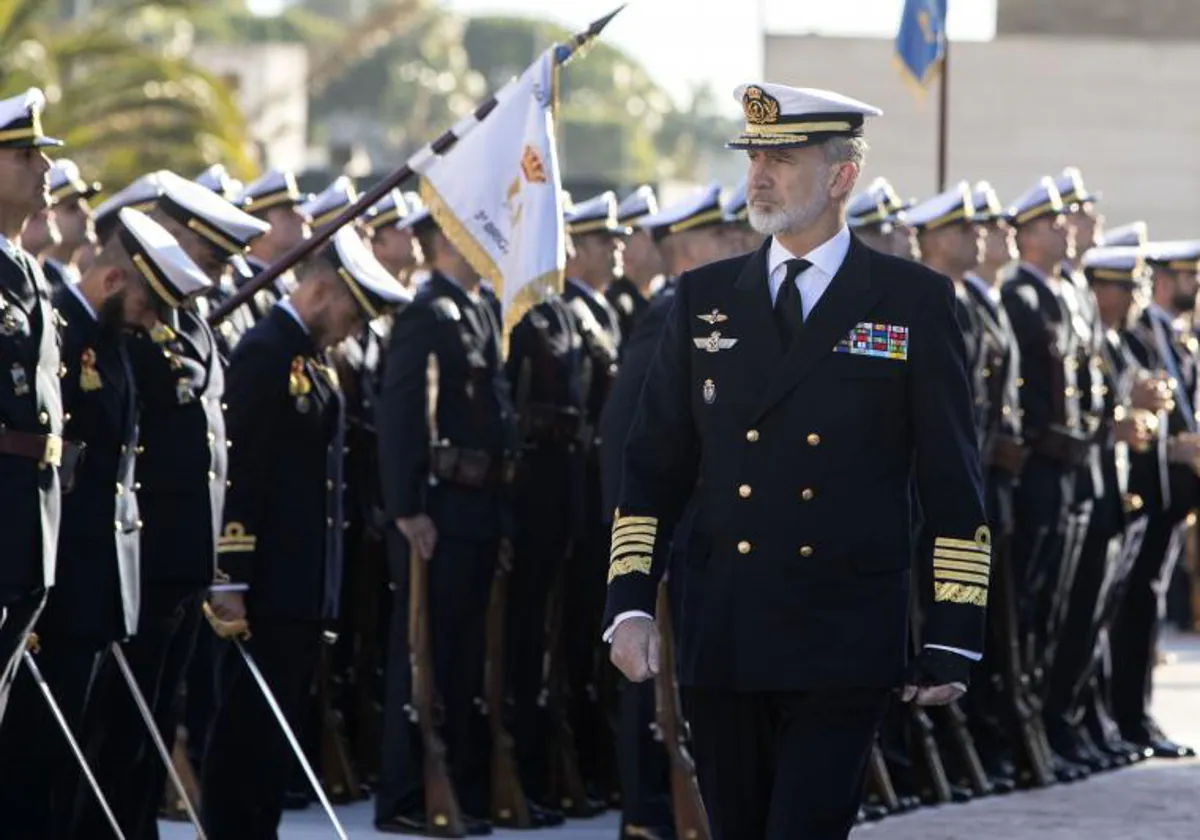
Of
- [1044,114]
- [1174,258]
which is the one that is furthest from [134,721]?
[1044,114]

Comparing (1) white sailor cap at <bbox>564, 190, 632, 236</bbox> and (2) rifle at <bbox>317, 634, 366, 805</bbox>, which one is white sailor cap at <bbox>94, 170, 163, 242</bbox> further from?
(1) white sailor cap at <bbox>564, 190, 632, 236</bbox>

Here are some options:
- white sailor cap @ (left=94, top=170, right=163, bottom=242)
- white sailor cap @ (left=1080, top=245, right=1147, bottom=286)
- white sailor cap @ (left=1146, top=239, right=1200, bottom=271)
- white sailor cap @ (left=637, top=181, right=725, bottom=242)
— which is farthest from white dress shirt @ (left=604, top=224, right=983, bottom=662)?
white sailor cap @ (left=1146, top=239, right=1200, bottom=271)

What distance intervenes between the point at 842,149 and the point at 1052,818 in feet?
18.3

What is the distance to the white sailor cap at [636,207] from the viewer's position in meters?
12.8

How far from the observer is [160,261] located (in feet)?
27.7

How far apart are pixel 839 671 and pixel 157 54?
21.1m

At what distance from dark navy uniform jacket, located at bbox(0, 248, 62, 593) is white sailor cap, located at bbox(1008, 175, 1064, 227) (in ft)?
20.5

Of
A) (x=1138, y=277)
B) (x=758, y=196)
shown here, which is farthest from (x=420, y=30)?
(x=758, y=196)

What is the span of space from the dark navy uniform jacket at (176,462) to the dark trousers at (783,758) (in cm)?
241

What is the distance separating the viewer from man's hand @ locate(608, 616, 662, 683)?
21.4 ft

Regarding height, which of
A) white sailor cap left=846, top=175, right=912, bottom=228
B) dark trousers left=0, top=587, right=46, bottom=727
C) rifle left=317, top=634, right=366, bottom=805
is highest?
white sailor cap left=846, top=175, right=912, bottom=228

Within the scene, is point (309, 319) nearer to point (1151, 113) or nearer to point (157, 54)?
point (157, 54)

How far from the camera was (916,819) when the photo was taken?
11.7 m

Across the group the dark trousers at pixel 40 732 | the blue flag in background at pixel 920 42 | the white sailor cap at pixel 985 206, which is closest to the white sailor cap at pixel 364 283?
the dark trousers at pixel 40 732
